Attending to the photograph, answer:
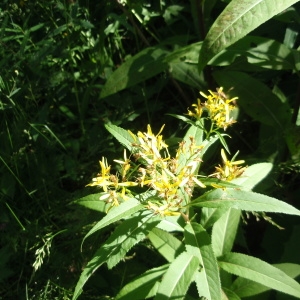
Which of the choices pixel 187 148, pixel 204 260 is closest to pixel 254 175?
pixel 187 148

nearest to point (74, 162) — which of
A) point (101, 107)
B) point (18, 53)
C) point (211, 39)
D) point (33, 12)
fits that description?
point (101, 107)

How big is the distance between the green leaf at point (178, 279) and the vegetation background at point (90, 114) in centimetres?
62

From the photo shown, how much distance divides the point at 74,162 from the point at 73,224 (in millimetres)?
387

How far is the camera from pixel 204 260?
1.60 meters

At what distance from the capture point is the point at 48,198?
262 cm

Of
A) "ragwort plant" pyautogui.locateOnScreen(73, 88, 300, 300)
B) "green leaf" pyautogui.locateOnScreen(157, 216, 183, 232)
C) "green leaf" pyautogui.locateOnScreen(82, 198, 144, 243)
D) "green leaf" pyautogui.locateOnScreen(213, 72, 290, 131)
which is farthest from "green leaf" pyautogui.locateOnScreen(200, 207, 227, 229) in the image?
"green leaf" pyautogui.locateOnScreen(213, 72, 290, 131)

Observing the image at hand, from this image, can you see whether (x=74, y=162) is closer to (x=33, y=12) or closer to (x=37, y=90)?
(x=37, y=90)

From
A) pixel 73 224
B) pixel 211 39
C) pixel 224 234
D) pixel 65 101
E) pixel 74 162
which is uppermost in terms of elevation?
pixel 211 39

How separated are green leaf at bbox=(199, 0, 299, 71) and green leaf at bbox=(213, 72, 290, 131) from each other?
76 cm

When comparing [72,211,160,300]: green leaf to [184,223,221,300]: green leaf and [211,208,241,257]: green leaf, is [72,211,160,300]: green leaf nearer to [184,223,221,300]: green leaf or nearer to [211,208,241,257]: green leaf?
[184,223,221,300]: green leaf

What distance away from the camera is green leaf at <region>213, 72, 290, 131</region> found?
2.47 m

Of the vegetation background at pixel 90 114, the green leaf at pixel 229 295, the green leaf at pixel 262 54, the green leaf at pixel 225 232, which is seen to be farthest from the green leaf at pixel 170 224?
the green leaf at pixel 262 54

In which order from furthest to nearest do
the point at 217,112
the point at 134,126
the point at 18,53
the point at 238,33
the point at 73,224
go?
the point at 134,126 < the point at 18,53 < the point at 73,224 < the point at 217,112 < the point at 238,33

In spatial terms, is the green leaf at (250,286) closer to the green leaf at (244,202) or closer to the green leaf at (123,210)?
the green leaf at (244,202)
